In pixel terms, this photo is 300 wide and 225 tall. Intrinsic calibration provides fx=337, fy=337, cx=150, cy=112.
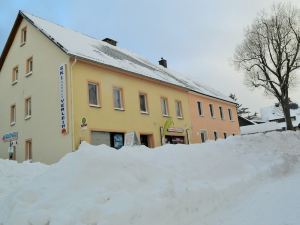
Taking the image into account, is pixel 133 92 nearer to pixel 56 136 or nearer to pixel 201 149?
pixel 56 136

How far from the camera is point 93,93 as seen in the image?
1794 cm

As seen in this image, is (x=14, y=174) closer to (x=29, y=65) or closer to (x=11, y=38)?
(x=29, y=65)

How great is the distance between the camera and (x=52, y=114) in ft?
57.0

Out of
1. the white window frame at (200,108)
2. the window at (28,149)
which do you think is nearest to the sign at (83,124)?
the window at (28,149)

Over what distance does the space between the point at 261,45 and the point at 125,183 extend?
26980mm

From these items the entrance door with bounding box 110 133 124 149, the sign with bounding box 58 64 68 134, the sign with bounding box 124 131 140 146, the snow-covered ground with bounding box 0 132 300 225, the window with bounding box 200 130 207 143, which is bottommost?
the snow-covered ground with bounding box 0 132 300 225

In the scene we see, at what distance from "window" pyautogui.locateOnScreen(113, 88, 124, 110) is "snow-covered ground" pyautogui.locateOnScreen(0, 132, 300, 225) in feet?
31.6

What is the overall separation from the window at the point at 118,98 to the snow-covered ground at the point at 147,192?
31.6 ft

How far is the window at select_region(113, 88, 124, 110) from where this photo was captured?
750 inches

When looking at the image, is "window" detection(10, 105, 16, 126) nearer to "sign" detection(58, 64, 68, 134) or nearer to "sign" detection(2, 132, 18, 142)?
"sign" detection(2, 132, 18, 142)

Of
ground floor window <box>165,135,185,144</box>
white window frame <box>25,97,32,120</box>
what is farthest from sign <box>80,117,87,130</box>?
ground floor window <box>165,135,185,144</box>

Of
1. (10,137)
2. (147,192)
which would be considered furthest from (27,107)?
(147,192)

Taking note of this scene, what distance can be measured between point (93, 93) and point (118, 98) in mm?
1848

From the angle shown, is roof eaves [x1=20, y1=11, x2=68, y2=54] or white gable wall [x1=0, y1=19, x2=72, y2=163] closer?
roof eaves [x1=20, y1=11, x2=68, y2=54]
